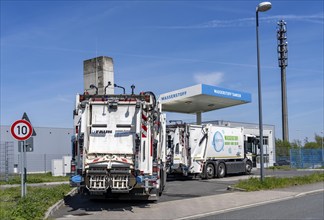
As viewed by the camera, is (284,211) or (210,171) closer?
(284,211)

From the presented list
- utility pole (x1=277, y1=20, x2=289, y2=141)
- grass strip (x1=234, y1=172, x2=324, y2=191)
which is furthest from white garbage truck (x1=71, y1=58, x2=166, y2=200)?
utility pole (x1=277, y1=20, x2=289, y2=141)

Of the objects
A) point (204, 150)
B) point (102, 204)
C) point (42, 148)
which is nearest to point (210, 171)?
point (204, 150)

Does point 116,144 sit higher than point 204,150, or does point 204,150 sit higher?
point 116,144

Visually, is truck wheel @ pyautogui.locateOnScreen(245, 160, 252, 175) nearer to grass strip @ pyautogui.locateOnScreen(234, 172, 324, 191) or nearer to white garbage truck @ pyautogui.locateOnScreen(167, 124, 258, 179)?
white garbage truck @ pyautogui.locateOnScreen(167, 124, 258, 179)

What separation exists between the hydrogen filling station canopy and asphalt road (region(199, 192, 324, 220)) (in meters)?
14.4

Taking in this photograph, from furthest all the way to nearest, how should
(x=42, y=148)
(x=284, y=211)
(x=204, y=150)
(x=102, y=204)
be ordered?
(x=42, y=148)
(x=204, y=150)
(x=102, y=204)
(x=284, y=211)

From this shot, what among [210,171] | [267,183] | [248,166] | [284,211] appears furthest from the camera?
[248,166]

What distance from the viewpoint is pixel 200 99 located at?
30328mm

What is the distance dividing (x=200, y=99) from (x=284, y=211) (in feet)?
60.0

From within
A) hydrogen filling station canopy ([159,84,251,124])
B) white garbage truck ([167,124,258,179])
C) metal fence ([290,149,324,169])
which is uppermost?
hydrogen filling station canopy ([159,84,251,124])

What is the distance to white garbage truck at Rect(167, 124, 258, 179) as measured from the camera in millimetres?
24859

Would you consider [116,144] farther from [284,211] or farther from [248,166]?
[248,166]

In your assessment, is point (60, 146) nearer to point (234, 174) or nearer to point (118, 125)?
point (234, 174)

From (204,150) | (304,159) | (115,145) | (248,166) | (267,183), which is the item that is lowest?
(304,159)
